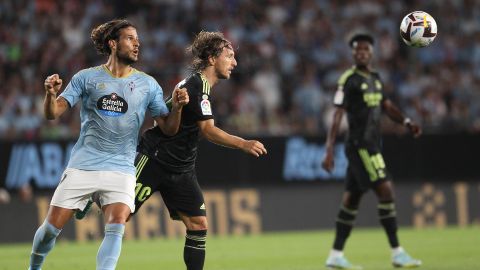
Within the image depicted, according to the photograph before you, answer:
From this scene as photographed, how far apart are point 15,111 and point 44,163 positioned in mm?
1796

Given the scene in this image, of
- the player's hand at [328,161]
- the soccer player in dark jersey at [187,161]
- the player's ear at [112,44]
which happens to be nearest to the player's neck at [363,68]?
the player's hand at [328,161]

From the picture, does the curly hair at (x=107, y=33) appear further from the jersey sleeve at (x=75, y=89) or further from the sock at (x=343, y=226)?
the sock at (x=343, y=226)

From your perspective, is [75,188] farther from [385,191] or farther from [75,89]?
[385,191]

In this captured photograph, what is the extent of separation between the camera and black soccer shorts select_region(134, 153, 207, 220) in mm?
8836

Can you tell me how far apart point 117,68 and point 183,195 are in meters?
1.38

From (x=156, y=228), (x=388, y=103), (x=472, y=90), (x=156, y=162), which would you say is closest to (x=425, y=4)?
(x=472, y=90)

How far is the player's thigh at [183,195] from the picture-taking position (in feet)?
28.9

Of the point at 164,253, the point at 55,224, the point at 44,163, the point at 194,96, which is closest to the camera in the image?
the point at 55,224

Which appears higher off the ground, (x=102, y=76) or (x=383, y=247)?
(x=102, y=76)

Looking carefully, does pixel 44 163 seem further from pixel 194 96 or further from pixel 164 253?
pixel 194 96

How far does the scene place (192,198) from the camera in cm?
884

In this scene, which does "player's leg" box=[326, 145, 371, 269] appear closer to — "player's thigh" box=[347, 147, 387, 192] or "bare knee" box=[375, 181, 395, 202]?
"player's thigh" box=[347, 147, 387, 192]

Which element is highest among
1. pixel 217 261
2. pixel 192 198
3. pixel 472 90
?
pixel 472 90

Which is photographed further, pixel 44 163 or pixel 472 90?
pixel 472 90
